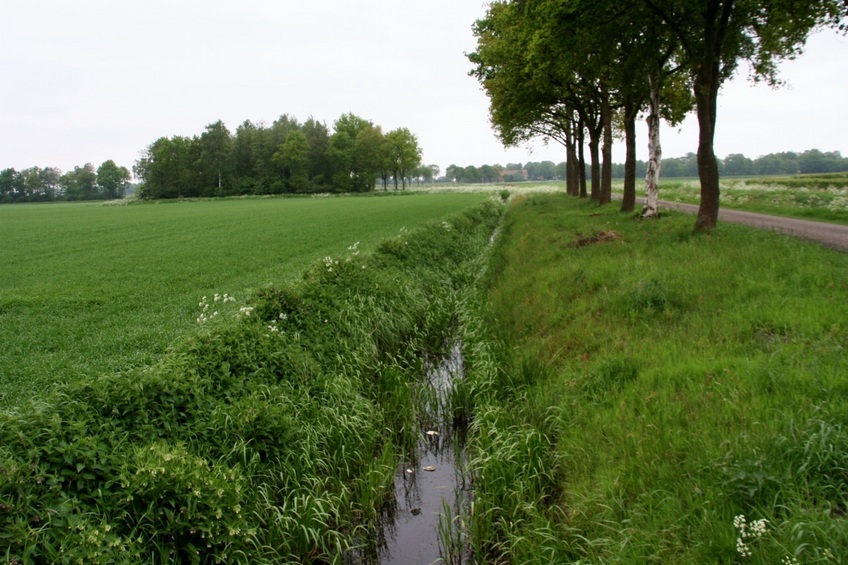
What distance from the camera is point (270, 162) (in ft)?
364

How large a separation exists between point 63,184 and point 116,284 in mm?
146628

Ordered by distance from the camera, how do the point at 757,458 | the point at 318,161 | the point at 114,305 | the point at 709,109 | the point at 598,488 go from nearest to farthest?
1. the point at 757,458
2. the point at 598,488
3. the point at 114,305
4. the point at 709,109
5. the point at 318,161

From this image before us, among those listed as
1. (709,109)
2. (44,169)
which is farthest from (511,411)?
(44,169)

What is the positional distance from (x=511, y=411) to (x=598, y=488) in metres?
2.55

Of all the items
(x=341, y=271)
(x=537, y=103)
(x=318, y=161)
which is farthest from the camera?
(x=318, y=161)

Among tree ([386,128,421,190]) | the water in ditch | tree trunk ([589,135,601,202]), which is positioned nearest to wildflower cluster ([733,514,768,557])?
the water in ditch

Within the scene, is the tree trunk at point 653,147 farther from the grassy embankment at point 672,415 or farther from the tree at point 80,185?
the tree at point 80,185

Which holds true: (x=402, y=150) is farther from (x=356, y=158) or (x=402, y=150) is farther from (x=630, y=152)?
(x=630, y=152)

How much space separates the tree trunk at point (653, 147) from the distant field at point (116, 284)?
1267 cm

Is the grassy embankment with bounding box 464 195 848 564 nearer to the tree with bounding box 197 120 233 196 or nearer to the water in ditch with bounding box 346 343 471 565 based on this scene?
the water in ditch with bounding box 346 343 471 565

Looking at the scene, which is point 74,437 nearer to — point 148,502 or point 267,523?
point 148,502

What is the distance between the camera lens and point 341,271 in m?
12.3

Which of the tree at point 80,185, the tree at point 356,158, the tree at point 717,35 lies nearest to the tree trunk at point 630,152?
the tree at point 717,35

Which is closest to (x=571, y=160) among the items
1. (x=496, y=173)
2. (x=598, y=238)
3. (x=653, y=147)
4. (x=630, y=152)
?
(x=630, y=152)
